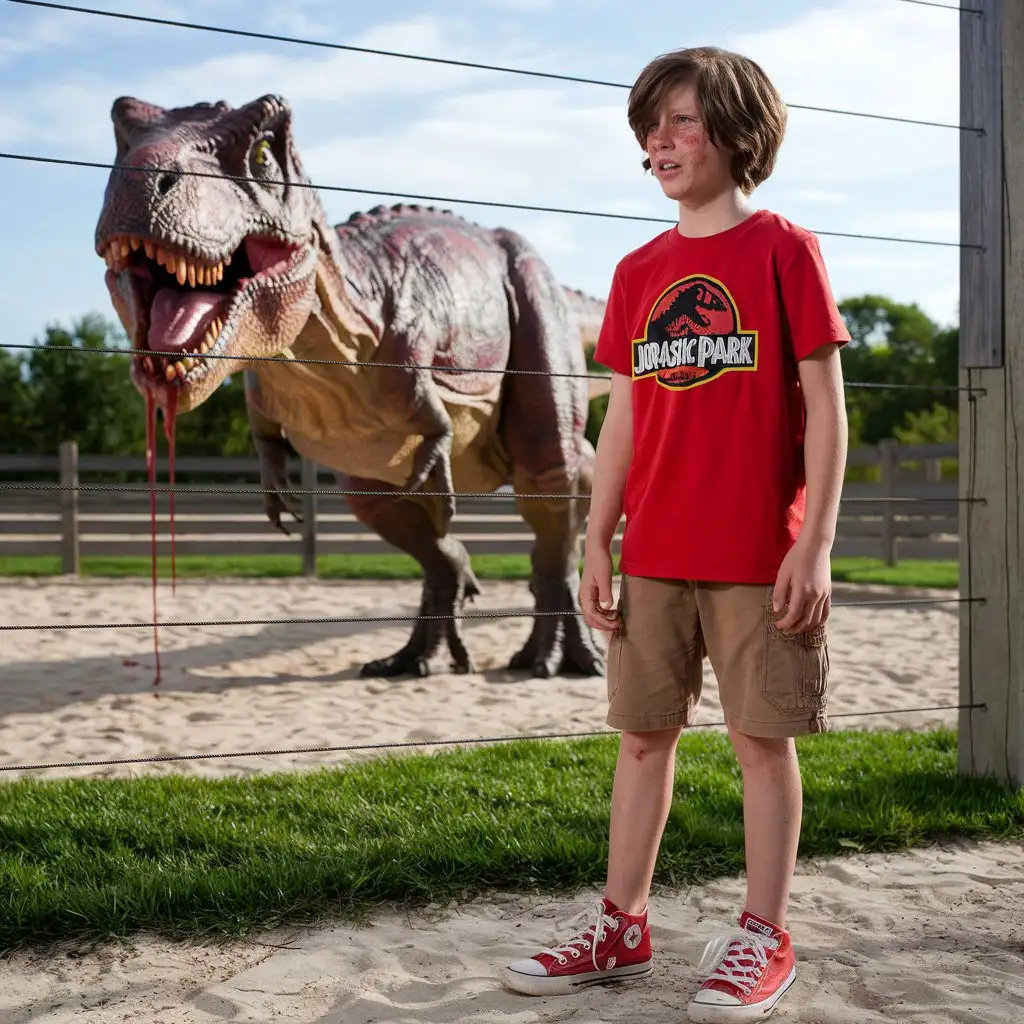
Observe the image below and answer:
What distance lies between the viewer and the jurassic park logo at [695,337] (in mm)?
1978

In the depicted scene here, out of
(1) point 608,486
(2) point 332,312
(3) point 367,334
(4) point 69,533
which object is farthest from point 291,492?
(4) point 69,533

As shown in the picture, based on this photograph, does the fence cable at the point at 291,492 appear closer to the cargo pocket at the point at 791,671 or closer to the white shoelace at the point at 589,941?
the cargo pocket at the point at 791,671

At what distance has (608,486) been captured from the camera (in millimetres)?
2193

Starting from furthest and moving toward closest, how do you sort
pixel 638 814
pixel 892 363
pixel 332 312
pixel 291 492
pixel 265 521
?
pixel 892 363, pixel 265 521, pixel 332 312, pixel 291 492, pixel 638 814

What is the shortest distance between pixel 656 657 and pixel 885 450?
41.0 ft

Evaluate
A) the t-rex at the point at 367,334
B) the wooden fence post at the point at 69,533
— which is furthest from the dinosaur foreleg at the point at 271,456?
the wooden fence post at the point at 69,533

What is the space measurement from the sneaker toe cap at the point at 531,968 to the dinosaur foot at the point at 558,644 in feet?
12.8

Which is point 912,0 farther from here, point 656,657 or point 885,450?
point 885,450

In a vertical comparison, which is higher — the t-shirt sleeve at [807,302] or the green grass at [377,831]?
the t-shirt sleeve at [807,302]

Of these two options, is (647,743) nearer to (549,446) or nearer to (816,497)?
(816,497)

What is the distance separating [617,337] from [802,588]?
0.60m

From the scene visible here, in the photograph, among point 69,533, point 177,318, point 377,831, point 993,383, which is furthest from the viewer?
point 69,533

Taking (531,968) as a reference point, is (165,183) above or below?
above

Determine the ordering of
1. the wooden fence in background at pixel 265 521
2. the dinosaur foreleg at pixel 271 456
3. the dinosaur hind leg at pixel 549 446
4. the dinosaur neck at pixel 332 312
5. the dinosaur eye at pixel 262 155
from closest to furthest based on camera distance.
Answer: the dinosaur eye at pixel 262 155
the dinosaur neck at pixel 332 312
the dinosaur foreleg at pixel 271 456
the dinosaur hind leg at pixel 549 446
the wooden fence in background at pixel 265 521
